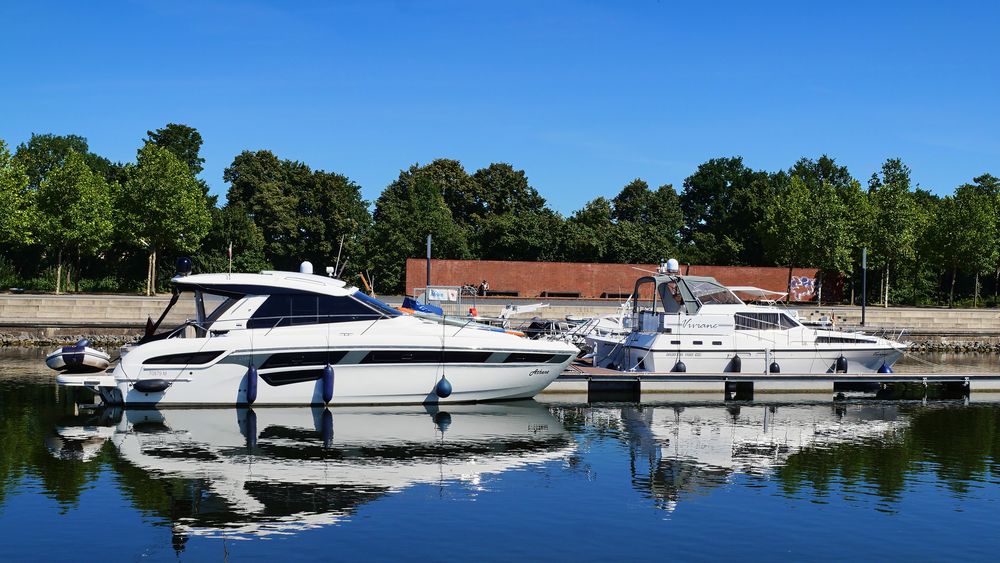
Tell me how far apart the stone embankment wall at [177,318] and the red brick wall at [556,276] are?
289 cm

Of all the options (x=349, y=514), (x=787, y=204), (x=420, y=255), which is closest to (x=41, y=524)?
(x=349, y=514)

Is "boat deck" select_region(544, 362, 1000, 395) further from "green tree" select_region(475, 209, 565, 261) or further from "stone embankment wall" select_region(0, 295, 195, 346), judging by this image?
"green tree" select_region(475, 209, 565, 261)

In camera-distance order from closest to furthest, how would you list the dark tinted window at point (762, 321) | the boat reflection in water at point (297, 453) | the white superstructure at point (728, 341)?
the boat reflection in water at point (297, 453), the white superstructure at point (728, 341), the dark tinted window at point (762, 321)

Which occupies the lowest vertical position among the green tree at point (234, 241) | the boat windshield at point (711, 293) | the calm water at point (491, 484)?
the calm water at point (491, 484)

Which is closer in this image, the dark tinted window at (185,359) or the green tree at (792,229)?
the dark tinted window at (185,359)

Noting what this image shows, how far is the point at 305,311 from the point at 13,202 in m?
32.0

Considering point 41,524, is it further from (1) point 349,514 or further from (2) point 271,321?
(2) point 271,321

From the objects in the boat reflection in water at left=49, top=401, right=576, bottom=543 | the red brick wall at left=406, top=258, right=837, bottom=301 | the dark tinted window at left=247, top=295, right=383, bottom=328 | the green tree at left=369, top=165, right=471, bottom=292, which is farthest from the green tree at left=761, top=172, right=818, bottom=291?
the dark tinted window at left=247, top=295, right=383, bottom=328

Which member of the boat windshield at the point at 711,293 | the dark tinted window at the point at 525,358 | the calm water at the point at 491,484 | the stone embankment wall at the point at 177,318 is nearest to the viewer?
the calm water at the point at 491,484

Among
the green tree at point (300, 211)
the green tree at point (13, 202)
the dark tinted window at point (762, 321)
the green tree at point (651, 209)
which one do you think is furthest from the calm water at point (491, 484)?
the green tree at point (651, 209)

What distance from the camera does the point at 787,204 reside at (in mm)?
60531

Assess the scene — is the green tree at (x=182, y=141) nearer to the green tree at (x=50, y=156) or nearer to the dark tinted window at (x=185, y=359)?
the green tree at (x=50, y=156)

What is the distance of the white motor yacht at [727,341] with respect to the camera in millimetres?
28016

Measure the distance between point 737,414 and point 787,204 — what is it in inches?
1530
